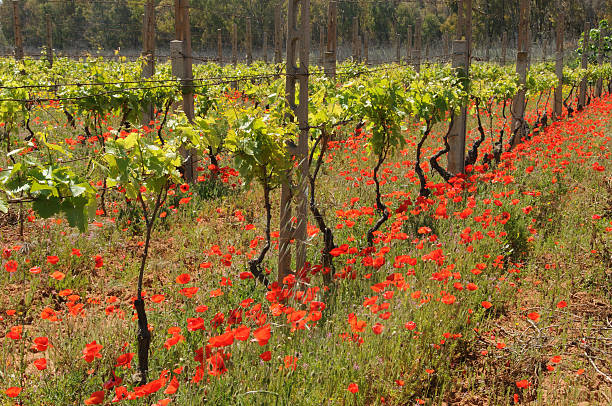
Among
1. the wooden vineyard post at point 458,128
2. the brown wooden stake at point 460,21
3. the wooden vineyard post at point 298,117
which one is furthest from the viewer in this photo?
the brown wooden stake at point 460,21

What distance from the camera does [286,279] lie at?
121 inches

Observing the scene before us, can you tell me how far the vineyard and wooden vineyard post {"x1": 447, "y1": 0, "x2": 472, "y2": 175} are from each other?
1.56ft

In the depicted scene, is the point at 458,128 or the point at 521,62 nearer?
the point at 458,128

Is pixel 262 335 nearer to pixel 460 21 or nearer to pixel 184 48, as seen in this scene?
pixel 184 48

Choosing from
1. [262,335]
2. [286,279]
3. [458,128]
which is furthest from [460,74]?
[262,335]

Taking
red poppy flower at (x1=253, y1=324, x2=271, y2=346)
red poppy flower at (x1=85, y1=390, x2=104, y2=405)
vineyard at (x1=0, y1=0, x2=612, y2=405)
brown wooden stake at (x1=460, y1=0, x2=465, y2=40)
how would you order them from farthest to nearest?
brown wooden stake at (x1=460, y1=0, x2=465, y2=40) → vineyard at (x1=0, y1=0, x2=612, y2=405) → red poppy flower at (x1=253, y1=324, x2=271, y2=346) → red poppy flower at (x1=85, y1=390, x2=104, y2=405)

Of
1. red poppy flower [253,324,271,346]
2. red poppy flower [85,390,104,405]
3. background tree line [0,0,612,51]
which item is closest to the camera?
red poppy flower [85,390,104,405]

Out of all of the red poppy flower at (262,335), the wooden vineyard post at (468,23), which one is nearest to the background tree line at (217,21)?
the wooden vineyard post at (468,23)

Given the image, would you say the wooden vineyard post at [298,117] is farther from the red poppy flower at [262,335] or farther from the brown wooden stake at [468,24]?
the brown wooden stake at [468,24]

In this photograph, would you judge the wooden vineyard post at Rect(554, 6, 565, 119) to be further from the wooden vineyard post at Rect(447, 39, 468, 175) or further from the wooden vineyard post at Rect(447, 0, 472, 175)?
the wooden vineyard post at Rect(447, 39, 468, 175)

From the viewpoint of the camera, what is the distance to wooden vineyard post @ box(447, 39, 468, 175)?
7168mm

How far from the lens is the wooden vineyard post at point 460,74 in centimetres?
717

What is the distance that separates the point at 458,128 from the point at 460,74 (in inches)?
29.6

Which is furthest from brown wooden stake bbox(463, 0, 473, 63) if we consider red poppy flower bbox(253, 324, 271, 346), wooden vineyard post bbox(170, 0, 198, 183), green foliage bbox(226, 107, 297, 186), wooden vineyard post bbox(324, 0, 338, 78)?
red poppy flower bbox(253, 324, 271, 346)
